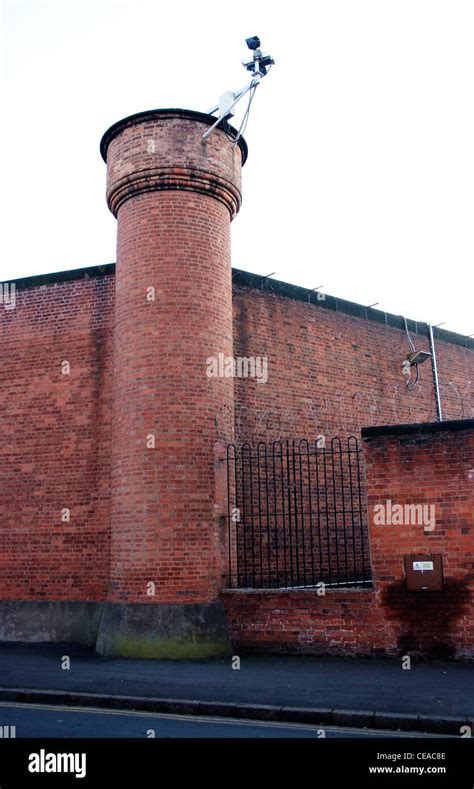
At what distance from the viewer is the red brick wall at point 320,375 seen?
41.1 ft

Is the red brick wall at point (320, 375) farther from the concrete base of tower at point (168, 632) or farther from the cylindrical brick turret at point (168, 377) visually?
the concrete base of tower at point (168, 632)

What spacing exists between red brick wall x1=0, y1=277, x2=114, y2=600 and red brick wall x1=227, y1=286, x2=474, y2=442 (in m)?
2.68

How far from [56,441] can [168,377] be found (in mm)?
2967

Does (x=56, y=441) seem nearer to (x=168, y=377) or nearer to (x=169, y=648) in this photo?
(x=168, y=377)

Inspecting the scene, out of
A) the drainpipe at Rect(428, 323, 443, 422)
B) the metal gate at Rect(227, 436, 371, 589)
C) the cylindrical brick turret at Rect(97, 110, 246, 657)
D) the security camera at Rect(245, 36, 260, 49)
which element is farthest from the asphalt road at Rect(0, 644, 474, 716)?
the security camera at Rect(245, 36, 260, 49)

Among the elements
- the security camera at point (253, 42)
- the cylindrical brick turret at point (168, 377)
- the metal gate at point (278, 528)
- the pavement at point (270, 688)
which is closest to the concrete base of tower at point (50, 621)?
the cylindrical brick turret at point (168, 377)

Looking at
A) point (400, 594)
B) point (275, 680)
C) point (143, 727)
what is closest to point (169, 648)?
point (275, 680)

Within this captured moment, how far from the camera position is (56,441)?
38.5 feet

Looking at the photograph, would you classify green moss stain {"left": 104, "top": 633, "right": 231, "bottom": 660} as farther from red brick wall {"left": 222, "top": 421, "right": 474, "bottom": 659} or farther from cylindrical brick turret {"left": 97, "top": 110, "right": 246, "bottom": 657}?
red brick wall {"left": 222, "top": 421, "right": 474, "bottom": 659}

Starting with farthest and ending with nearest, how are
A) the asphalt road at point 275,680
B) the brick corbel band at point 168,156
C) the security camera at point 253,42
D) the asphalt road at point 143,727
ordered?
the brick corbel band at point 168,156 < the security camera at point 253,42 < the asphalt road at point 275,680 < the asphalt road at point 143,727

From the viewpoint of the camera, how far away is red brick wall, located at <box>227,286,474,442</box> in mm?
12539

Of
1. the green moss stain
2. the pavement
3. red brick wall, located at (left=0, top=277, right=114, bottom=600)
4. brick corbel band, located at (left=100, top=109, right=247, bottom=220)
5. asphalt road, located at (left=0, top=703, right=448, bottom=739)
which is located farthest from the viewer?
red brick wall, located at (left=0, top=277, right=114, bottom=600)

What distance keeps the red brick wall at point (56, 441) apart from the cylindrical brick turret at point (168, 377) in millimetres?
940

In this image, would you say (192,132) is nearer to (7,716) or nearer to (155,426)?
(155,426)
